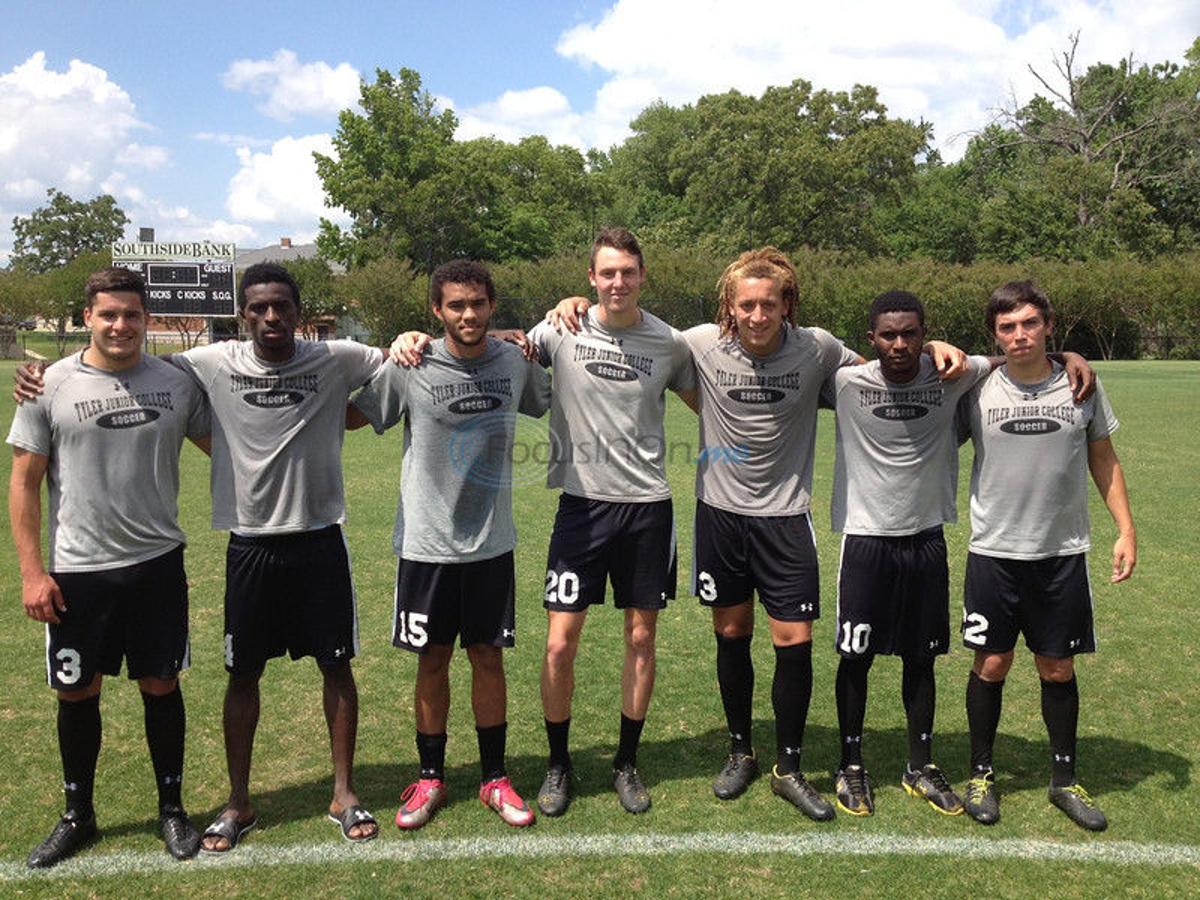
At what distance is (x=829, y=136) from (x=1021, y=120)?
14.8 meters

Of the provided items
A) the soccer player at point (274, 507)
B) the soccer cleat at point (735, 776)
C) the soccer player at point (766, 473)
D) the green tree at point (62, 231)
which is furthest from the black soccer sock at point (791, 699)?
the green tree at point (62, 231)

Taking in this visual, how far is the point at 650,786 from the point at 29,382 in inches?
110

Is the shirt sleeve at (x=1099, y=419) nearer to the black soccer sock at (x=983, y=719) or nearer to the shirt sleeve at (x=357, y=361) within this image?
the black soccer sock at (x=983, y=719)

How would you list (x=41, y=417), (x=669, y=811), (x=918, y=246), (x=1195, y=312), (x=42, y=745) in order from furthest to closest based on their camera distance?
(x=918, y=246)
(x=1195, y=312)
(x=42, y=745)
(x=669, y=811)
(x=41, y=417)

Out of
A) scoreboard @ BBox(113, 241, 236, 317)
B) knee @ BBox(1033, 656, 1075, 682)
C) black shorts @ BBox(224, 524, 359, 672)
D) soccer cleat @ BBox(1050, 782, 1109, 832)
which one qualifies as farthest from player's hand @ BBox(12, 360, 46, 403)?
scoreboard @ BBox(113, 241, 236, 317)

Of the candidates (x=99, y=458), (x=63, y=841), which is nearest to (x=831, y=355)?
(x=99, y=458)

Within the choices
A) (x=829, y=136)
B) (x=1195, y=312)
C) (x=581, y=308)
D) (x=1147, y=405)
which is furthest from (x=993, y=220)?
(x=581, y=308)

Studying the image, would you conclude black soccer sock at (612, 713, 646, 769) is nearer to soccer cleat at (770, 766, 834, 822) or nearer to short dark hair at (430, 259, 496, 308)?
soccer cleat at (770, 766, 834, 822)

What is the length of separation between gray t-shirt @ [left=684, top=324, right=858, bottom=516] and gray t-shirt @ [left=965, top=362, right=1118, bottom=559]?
27.5 inches

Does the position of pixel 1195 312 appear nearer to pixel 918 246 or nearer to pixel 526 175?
pixel 918 246

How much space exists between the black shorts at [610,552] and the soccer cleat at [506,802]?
2.36 ft

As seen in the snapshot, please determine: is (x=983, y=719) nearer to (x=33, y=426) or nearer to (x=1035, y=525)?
(x=1035, y=525)

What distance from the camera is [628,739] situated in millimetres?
3893

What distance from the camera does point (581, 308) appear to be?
12.9ft
